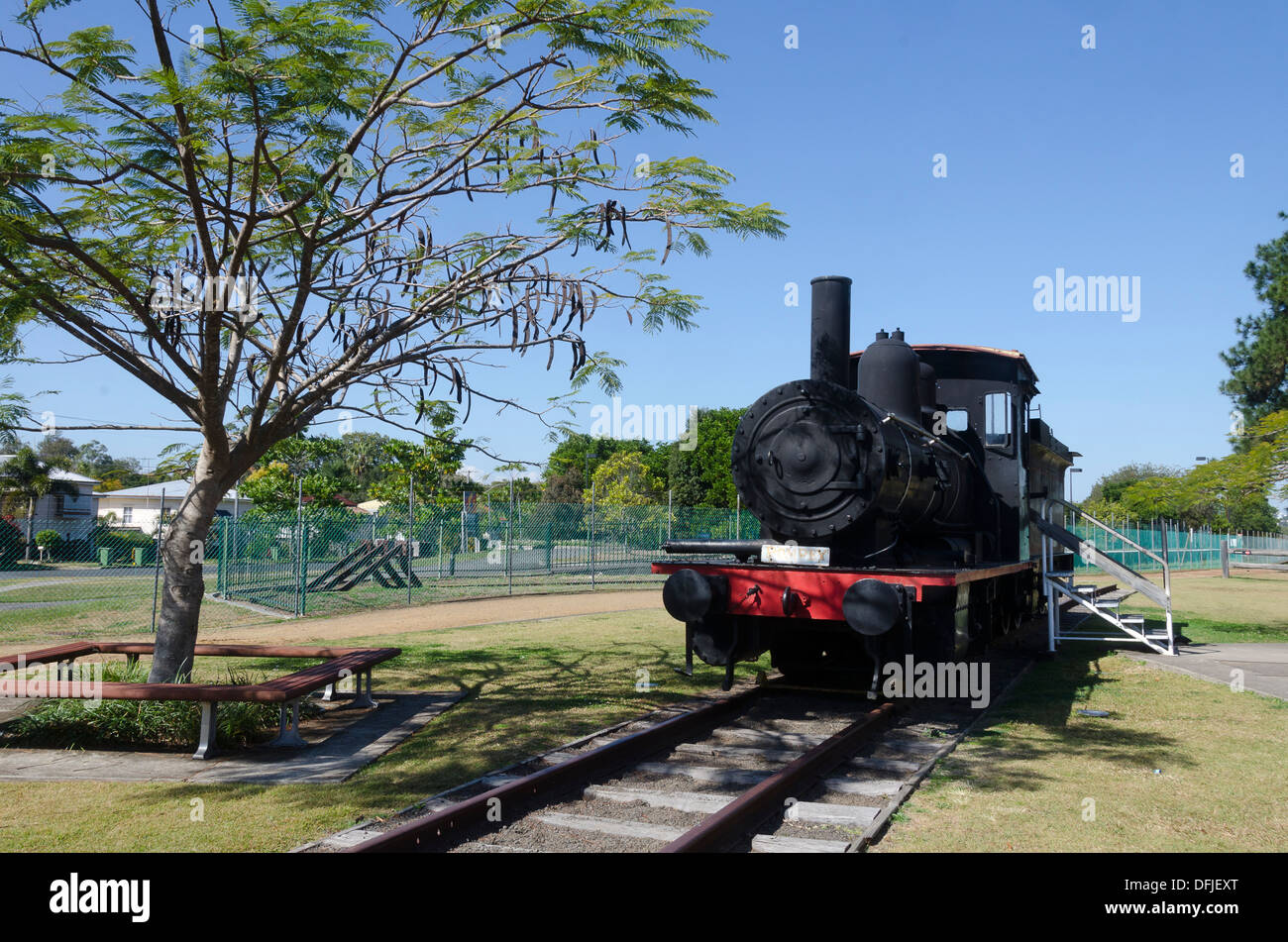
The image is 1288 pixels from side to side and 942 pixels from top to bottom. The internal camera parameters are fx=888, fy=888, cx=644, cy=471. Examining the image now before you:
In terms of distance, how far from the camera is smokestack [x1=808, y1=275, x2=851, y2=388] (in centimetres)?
817

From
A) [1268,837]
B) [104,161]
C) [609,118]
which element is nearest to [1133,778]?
[1268,837]

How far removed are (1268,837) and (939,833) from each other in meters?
1.70

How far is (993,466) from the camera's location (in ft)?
32.7

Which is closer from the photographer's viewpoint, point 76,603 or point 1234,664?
point 1234,664

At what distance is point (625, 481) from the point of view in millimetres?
52656

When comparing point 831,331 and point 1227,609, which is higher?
point 831,331

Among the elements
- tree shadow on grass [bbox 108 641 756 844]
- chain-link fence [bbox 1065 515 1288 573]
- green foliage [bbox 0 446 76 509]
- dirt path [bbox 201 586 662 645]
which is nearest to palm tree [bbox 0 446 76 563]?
green foliage [bbox 0 446 76 509]

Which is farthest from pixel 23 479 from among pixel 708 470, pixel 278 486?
pixel 708 470

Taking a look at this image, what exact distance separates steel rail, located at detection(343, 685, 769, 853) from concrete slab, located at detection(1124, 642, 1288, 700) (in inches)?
242

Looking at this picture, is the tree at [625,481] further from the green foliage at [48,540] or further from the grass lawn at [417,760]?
the grass lawn at [417,760]

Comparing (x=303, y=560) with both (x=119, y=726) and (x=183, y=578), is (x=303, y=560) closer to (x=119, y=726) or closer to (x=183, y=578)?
(x=183, y=578)

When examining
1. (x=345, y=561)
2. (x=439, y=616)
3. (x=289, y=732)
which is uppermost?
(x=345, y=561)

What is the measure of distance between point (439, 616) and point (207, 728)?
10.1m
